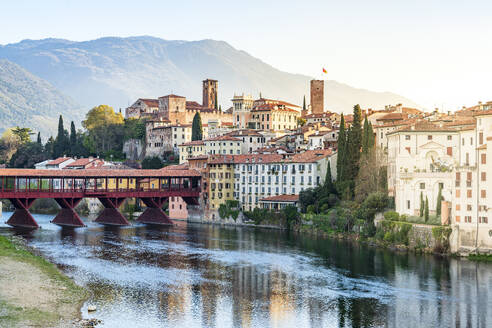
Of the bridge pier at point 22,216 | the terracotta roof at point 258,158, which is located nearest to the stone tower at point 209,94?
the terracotta roof at point 258,158

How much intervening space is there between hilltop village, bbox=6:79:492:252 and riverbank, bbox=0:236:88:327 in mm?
29156

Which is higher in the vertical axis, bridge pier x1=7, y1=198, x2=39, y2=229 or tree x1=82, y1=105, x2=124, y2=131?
tree x1=82, y1=105, x2=124, y2=131

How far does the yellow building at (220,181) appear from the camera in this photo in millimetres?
91062

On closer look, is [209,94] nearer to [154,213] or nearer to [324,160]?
[154,213]

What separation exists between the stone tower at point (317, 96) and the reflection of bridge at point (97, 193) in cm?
5345

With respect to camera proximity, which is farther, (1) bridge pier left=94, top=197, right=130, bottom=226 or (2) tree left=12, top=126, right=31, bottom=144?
(2) tree left=12, top=126, right=31, bottom=144

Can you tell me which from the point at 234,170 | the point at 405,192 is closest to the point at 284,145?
the point at 234,170

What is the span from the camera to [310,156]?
85.8m

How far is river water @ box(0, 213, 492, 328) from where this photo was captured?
3706 cm

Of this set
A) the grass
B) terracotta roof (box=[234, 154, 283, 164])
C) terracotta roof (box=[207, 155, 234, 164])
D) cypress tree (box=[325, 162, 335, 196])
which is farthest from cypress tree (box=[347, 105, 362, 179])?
the grass

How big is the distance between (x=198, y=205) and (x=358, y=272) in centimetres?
4590

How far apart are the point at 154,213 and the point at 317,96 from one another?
63.4 m

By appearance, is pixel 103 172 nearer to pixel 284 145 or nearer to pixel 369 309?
pixel 284 145

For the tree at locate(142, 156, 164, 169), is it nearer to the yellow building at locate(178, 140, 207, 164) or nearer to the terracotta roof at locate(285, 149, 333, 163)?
the yellow building at locate(178, 140, 207, 164)
